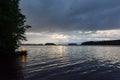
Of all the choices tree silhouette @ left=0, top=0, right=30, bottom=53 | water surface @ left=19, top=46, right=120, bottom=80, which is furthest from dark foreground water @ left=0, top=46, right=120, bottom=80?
tree silhouette @ left=0, top=0, right=30, bottom=53

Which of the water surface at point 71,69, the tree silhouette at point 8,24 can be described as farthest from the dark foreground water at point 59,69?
the tree silhouette at point 8,24

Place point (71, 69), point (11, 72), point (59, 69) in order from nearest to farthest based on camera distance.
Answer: point (11, 72) < point (59, 69) < point (71, 69)

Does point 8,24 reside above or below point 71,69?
above

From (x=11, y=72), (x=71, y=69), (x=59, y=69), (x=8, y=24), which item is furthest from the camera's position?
(x=8, y=24)

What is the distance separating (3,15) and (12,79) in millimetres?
30265

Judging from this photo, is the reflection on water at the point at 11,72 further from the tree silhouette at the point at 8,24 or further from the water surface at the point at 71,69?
the tree silhouette at the point at 8,24

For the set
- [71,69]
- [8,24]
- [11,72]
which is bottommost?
[71,69]

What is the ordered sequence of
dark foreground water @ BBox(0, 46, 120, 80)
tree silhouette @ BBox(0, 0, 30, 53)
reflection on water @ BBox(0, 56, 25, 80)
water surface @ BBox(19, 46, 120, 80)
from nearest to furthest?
reflection on water @ BBox(0, 56, 25, 80), dark foreground water @ BBox(0, 46, 120, 80), water surface @ BBox(19, 46, 120, 80), tree silhouette @ BBox(0, 0, 30, 53)

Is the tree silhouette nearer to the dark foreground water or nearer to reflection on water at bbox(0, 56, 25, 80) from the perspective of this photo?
the dark foreground water

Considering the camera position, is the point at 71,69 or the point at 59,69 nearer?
the point at 59,69

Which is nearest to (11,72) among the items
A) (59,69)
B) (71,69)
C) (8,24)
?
(59,69)

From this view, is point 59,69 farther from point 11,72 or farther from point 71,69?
point 11,72

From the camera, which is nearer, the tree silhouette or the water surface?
the water surface

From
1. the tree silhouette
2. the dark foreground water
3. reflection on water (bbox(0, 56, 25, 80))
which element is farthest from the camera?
the tree silhouette
